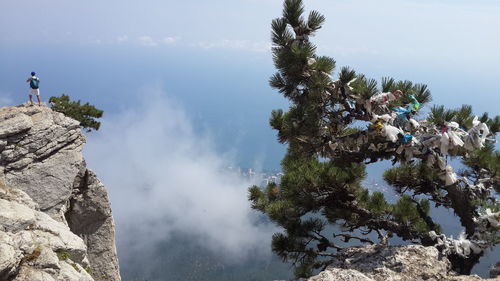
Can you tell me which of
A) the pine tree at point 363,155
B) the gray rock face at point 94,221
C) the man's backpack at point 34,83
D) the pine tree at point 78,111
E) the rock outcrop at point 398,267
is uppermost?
the pine tree at point 78,111

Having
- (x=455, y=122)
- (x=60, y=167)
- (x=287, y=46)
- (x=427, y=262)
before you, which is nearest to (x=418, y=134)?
(x=455, y=122)

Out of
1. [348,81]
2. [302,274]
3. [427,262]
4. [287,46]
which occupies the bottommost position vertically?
[427,262]

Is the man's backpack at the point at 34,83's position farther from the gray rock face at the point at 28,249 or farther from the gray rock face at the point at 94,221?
the gray rock face at the point at 28,249

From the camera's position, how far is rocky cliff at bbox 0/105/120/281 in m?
7.56

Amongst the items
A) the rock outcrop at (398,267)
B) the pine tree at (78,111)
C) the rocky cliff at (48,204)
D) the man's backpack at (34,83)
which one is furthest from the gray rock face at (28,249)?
the pine tree at (78,111)

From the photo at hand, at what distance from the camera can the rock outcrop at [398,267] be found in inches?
284

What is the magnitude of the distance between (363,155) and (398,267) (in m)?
3.00

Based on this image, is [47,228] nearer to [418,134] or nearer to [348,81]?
[348,81]

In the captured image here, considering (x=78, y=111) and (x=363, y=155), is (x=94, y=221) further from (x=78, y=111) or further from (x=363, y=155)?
(x=363, y=155)

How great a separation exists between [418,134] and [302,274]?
4.77m

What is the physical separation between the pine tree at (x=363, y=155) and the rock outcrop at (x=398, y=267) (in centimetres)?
66

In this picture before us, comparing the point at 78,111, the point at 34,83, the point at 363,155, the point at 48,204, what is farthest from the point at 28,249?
the point at 78,111

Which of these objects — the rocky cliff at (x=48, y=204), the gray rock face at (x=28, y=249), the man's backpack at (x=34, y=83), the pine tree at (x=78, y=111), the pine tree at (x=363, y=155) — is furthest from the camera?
the pine tree at (x=78, y=111)

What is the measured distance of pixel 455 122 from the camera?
336 inches
